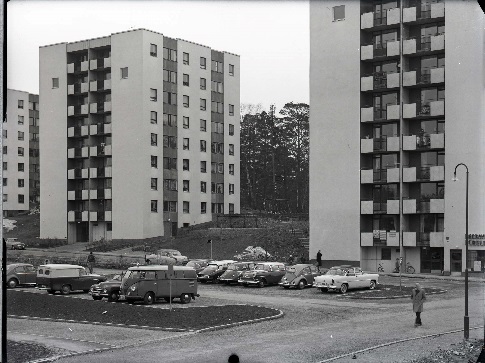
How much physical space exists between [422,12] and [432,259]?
7.98 meters

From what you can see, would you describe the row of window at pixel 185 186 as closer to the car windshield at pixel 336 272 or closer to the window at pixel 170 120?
the window at pixel 170 120

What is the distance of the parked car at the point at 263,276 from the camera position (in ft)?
86.7

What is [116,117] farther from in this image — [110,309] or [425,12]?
[425,12]

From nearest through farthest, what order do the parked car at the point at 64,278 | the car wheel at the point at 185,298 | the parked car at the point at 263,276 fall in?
the parked car at the point at 64,278, the car wheel at the point at 185,298, the parked car at the point at 263,276

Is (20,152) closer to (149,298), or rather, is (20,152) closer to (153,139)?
(153,139)

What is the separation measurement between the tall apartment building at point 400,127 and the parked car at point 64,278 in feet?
19.1

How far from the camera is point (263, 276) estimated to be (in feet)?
89.6

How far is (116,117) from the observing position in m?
12.2

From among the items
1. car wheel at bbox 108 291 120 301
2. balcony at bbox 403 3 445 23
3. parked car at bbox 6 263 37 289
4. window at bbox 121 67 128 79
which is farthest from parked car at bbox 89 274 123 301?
balcony at bbox 403 3 445 23

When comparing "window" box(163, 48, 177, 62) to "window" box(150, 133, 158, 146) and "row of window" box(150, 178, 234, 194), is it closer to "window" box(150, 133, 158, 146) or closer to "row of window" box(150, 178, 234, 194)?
"window" box(150, 133, 158, 146)

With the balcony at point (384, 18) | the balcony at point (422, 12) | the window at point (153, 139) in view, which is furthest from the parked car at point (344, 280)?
the window at point (153, 139)

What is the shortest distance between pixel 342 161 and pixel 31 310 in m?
14.7

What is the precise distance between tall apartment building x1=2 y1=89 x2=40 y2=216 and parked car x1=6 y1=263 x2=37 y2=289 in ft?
3.28

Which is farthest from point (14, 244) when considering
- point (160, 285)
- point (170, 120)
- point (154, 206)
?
point (160, 285)
